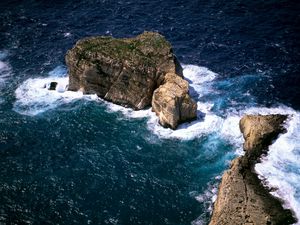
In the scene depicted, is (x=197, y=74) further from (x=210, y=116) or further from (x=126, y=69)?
(x=126, y=69)

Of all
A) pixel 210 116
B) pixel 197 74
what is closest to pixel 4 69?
pixel 197 74

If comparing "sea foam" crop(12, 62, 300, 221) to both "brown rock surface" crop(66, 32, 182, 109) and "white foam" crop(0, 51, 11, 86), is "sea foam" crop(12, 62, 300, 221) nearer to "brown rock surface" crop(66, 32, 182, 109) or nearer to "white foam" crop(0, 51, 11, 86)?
"white foam" crop(0, 51, 11, 86)

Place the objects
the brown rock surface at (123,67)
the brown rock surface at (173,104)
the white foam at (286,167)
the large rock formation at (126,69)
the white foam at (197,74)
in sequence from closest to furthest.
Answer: the white foam at (286,167) < the brown rock surface at (173,104) < the large rock formation at (126,69) < the brown rock surface at (123,67) < the white foam at (197,74)

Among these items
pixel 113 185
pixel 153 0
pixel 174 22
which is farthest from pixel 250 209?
pixel 153 0

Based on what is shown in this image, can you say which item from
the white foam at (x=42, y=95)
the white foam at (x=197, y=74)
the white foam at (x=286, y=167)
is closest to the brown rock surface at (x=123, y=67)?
the white foam at (x=42, y=95)

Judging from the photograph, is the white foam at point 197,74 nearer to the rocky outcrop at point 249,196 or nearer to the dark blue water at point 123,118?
the dark blue water at point 123,118
